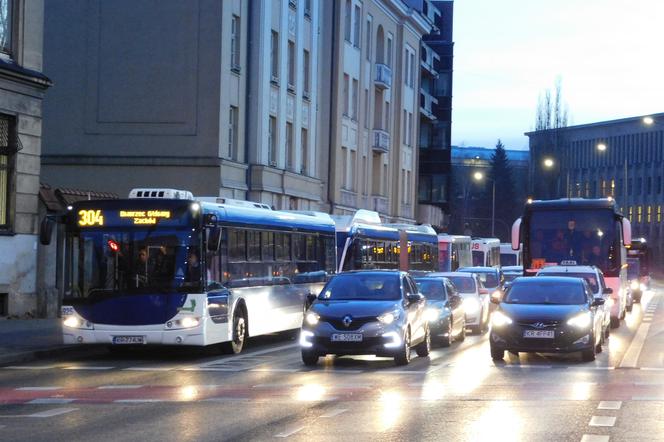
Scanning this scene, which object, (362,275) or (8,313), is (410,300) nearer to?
(362,275)

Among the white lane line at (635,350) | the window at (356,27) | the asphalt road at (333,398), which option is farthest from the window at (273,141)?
the asphalt road at (333,398)

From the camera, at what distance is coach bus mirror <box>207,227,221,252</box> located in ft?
74.2

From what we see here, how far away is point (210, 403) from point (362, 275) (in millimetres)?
8138

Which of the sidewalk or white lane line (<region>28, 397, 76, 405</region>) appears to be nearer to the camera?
white lane line (<region>28, 397, 76, 405</region>)

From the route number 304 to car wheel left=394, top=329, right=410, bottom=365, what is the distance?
5.64 meters

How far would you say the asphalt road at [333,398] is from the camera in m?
13.0

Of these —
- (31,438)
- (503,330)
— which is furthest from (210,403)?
(503,330)

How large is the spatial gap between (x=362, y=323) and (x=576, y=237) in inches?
618

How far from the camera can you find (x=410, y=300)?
2297 cm

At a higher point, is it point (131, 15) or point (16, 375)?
point (131, 15)

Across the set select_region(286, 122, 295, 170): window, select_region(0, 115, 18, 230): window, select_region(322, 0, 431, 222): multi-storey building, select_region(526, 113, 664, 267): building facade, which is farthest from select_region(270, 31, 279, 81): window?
select_region(526, 113, 664, 267): building facade

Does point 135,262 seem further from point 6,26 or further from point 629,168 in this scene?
point 629,168

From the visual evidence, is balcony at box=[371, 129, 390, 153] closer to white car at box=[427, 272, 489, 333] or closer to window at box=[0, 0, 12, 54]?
white car at box=[427, 272, 489, 333]

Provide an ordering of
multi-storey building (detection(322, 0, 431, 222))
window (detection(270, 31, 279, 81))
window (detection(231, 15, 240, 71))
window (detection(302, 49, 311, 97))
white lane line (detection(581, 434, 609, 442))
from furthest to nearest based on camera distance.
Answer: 1. multi-storey building (detection(322, 0, 431, 222))
2. window (detection(302, 49, 311, 97))
3. window (detection(270, 31, 279, 81))
4. window (detection(231, 15, 240, 71))
5. white lane line (detection(581, 434, 609, 442))
